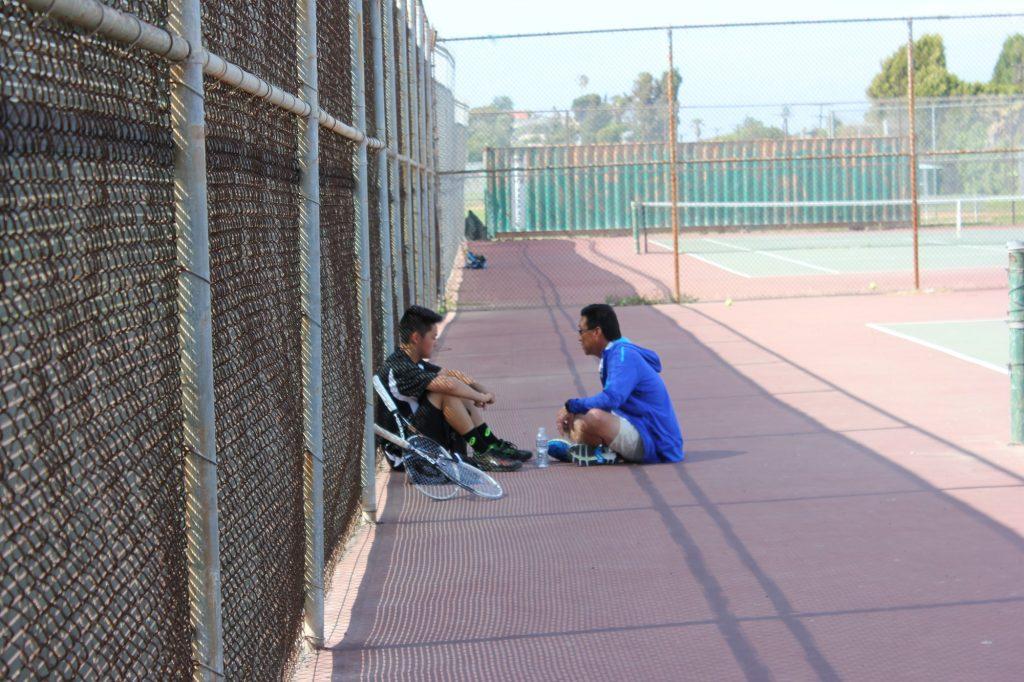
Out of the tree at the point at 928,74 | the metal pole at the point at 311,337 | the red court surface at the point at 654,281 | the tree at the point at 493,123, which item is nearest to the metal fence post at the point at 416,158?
the red court surface at the point at 654,281

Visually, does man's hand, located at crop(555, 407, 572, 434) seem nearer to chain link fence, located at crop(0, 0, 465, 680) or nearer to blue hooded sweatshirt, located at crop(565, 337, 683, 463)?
blue hooded sweatshirt, located at crop(565, 337, 683, 463)

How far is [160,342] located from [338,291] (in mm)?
3523

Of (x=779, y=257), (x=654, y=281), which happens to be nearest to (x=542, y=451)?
(x=654, y=281)

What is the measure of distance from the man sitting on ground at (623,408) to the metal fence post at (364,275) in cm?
158

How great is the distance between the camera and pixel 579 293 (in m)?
22.1

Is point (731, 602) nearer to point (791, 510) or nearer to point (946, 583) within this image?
point (946, 583)

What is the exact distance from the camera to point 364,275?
22.9 ft

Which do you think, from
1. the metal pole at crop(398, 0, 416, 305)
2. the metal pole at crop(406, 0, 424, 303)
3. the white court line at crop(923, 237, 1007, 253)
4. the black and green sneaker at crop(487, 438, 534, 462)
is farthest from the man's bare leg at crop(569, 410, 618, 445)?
the white court line at crop(923, 237, 1007, 253)

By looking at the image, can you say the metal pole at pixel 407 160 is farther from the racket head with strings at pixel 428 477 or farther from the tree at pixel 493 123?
the tree at pixel 493 123

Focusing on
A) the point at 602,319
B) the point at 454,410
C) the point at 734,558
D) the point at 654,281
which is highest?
the point at 602,319

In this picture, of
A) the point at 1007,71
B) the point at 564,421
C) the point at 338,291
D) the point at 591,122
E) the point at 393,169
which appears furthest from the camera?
the point at 1007,71

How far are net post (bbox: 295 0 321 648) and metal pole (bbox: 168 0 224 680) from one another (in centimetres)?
186

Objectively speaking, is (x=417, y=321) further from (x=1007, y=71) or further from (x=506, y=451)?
(x=1007, y=71)

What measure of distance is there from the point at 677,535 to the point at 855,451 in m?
2.34
